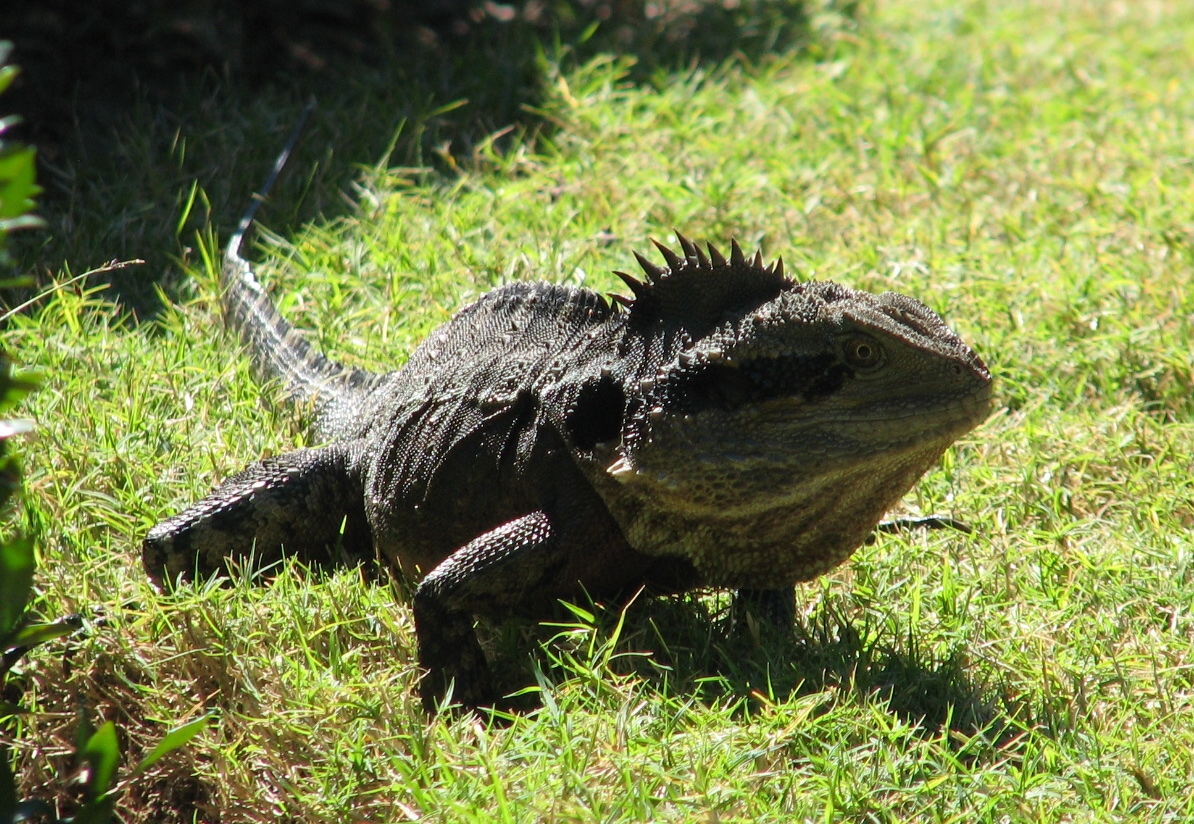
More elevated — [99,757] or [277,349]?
[99,757]

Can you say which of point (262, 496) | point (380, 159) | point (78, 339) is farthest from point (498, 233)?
point (262, 496)

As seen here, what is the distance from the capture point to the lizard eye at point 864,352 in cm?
303

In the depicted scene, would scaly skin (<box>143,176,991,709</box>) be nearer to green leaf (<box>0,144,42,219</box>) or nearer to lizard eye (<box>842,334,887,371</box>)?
lizard eye (<box>842,334,887,371</box>)

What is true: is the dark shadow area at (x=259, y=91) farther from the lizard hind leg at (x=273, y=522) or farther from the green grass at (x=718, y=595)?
the lizard hind leg at (x=273, y=522)

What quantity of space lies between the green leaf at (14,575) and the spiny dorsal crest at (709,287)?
1.61m

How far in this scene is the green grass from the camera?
2.96 m

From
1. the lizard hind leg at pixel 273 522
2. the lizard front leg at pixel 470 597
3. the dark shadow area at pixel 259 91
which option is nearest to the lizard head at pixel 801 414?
the lizard front leg at pixel 470 597

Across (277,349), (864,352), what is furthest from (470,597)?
(277,349)

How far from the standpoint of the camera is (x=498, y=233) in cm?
556

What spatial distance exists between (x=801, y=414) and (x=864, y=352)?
21 centimetres

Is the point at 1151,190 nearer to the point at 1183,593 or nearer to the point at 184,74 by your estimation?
the point at 1183,593

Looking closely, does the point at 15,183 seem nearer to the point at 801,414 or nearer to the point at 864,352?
the point at 801,414

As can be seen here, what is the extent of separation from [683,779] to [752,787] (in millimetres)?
151

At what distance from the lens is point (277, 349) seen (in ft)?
15.0
